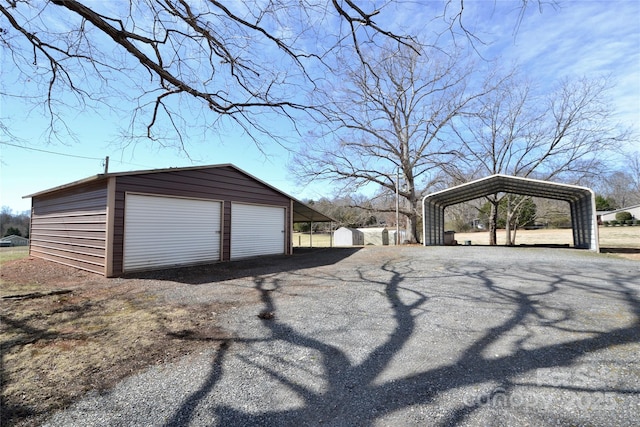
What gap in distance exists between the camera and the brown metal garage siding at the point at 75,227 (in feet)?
24.8

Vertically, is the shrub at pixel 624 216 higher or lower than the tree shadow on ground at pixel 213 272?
higher

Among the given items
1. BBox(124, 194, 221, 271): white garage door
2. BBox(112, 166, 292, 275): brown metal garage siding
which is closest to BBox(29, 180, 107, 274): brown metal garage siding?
BBox(112, 166, 292, 275): brown metal garage siding

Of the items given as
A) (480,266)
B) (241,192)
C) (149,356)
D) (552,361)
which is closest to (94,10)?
(149,356)

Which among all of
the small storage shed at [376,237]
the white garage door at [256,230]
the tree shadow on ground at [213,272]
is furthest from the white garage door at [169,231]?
the small storage shed at [376,237]

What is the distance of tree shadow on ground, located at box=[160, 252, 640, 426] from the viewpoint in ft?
6.62

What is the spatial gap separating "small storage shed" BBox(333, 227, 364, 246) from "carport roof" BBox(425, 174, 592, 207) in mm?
9423

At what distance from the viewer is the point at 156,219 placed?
8227 millimetres

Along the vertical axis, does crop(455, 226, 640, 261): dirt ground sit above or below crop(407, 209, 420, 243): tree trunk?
below

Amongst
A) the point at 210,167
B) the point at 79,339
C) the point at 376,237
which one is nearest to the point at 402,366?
the point at 79,339

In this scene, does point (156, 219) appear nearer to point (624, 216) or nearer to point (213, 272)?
point (213, 272)

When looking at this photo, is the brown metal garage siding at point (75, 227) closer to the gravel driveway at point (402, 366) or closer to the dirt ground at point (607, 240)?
the gravel driveway at point (402, 366)

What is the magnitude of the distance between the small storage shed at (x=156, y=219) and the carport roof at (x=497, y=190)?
343 inches

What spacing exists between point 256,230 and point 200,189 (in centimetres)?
271

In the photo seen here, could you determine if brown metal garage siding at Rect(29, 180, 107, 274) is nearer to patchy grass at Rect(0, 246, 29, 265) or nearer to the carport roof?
patchy grass at Rect(0, 246, 29, 265)
